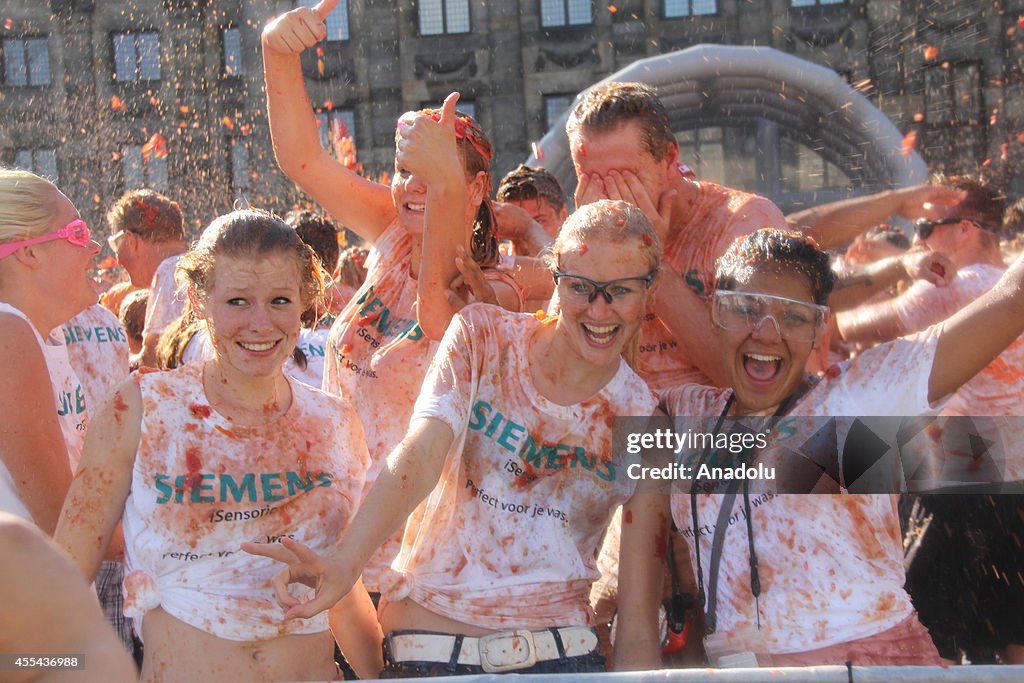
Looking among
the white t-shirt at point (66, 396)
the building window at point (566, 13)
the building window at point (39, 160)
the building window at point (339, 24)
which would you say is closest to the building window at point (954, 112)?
the building window at point (566, 13)

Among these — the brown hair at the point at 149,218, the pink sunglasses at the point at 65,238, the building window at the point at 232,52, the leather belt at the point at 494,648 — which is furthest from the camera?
the building window at the point at 232,52

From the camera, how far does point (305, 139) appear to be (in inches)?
124

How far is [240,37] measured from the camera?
1755 cm

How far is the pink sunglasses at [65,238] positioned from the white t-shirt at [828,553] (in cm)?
158

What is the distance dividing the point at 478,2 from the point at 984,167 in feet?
25.4

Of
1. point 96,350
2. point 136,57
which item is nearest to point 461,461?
point 96,350

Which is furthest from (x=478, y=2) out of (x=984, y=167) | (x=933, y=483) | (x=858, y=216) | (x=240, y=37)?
(x=933, y=483)

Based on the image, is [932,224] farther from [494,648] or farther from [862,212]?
[494,648]

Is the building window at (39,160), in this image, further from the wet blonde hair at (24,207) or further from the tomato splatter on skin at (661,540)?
the tomato splatter on skin at (661,540)

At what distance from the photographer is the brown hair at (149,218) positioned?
203 inches

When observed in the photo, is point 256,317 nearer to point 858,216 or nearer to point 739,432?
point 739,432

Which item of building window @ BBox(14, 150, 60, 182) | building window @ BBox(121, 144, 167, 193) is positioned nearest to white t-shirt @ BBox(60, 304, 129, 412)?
building window @ BBox(121, 144, 167, 193)

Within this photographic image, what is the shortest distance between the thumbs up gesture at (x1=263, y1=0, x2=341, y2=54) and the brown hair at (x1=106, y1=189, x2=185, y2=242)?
2.26 m

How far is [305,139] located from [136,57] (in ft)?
53.9
